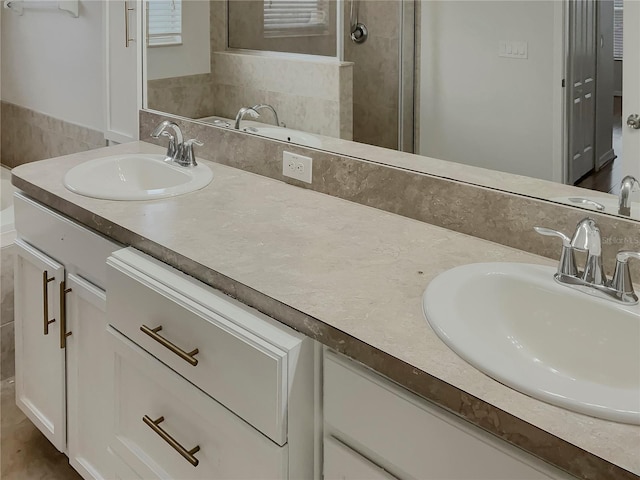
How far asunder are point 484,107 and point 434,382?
2.45 ft

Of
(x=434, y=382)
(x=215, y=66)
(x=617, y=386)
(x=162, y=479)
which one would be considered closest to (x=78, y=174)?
(x=215, y=66)

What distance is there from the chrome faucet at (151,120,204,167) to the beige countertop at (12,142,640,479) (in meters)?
0.10

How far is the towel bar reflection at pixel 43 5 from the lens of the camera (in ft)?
8.88

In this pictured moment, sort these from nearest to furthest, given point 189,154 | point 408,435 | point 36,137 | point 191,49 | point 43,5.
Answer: point 408,435 → point 189,154 → point 191,49 → point 43,5 → point 36,137

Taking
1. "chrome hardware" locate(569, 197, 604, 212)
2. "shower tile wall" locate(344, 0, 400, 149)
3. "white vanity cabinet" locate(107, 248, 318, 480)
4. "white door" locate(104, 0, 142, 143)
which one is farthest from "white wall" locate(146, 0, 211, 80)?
"chrome hardware" locate(569, 197, 604, 212)

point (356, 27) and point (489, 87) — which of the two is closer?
point (489, 87)

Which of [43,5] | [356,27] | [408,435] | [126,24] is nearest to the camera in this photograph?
[408,435]

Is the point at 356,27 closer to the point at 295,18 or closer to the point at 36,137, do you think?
the point at 295,18

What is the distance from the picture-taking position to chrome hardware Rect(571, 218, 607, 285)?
1.14 meters

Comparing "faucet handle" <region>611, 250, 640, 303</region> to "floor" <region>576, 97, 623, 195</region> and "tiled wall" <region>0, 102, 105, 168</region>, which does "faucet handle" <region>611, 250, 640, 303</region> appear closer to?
"floor" <region>576, 97, 623, 195</region>

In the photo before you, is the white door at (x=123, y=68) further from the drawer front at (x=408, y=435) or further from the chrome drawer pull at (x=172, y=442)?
the drawer front at (x=408, y=435)

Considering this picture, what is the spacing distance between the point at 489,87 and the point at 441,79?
4.6 inches

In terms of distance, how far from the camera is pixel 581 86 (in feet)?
4.28

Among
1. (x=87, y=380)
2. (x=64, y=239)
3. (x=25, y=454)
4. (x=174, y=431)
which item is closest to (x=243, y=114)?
(x=64, y=239)
